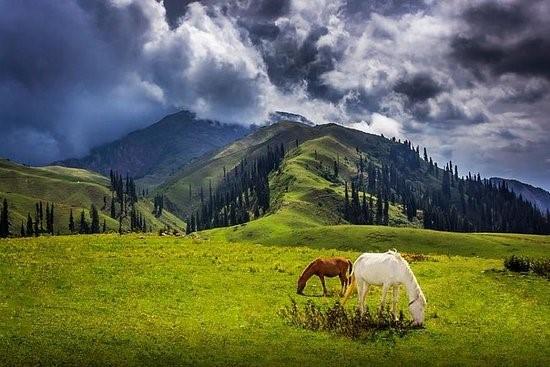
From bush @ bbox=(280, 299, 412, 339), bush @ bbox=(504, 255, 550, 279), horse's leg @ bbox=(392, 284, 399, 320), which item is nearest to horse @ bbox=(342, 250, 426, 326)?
horse's leg @ bbox=(392, 284, 399, 320)

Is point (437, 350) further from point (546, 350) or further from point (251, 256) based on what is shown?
point (251, 256)

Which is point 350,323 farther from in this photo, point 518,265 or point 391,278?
point 518,265

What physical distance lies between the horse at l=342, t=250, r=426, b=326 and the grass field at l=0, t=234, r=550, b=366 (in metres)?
1.47

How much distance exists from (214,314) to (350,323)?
8158 millimetres

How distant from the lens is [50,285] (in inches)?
1329

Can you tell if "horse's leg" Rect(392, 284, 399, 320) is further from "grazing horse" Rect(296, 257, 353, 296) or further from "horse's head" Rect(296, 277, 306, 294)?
"horse's head" Rect(296, 277, 306, 294)

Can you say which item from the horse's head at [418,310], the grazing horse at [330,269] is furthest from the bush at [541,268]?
the horse's head at [418,310]

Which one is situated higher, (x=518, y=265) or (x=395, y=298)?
(x=518, y=265)

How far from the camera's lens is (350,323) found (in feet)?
85.6

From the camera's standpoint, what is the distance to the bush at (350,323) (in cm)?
2570

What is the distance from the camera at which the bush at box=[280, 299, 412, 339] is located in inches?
1012

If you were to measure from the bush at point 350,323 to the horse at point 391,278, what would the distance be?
727 millimetres

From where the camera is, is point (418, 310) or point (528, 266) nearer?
point (418, 310)

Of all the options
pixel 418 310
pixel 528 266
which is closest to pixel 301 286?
pixel 418 310
